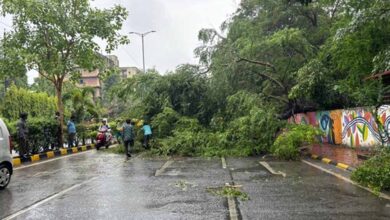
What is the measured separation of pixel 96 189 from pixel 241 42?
14446 mm

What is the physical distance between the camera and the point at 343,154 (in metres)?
16.5

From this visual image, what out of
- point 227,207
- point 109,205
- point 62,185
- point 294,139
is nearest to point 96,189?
point 62,185

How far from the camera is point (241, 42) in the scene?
22.8m

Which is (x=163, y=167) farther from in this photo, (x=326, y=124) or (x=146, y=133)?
(x=326, y=124)

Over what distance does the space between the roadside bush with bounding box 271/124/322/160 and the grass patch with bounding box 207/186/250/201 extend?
670 centimetres

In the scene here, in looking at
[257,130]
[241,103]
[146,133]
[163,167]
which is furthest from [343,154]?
[146,133]

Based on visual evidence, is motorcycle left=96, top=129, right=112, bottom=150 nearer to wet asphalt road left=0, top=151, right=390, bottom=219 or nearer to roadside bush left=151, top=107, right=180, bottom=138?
roadside bush left=151, top=107, right=180, bottom=138

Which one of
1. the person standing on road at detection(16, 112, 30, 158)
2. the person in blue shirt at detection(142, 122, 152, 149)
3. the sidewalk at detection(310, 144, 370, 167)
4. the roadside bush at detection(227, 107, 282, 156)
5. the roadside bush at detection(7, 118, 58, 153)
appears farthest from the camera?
the person in blue shirt at detection(142, 122, 152, 149)

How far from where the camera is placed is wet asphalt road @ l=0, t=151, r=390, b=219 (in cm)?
746

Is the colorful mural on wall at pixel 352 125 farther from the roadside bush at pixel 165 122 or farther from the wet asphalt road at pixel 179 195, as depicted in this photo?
the roadside bush at pixel 165 122

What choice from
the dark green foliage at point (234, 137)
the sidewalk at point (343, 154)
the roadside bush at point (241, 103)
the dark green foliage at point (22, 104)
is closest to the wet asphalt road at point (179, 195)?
the sidewalk at point (343, 154)

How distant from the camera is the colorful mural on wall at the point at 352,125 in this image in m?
16.6

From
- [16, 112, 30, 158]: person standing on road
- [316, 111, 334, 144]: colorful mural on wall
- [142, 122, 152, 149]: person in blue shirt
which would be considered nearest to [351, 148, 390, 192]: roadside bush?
[316, 111, 334, 144]: colorful mural on wall

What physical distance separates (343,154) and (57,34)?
549 inches
